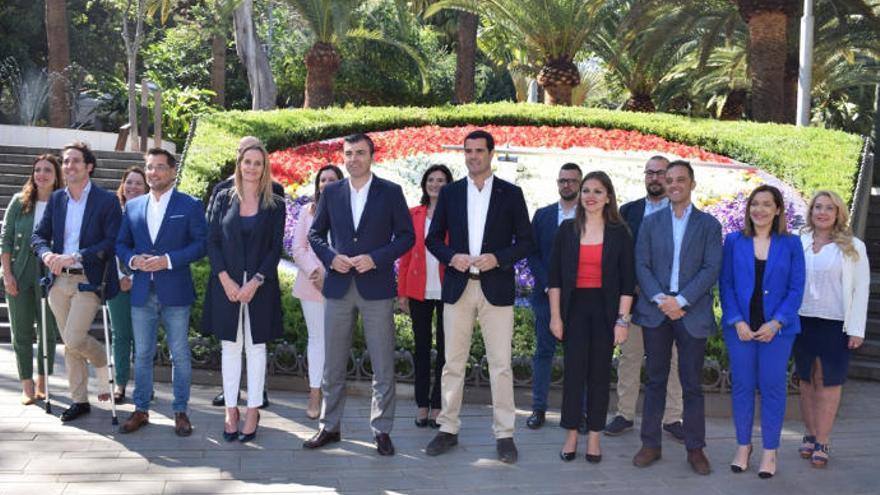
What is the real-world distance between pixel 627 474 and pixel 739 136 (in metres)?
8.99

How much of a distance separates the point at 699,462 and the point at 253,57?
17730mm

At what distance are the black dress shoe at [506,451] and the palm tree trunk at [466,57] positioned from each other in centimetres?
1952

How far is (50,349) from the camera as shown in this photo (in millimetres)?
7469

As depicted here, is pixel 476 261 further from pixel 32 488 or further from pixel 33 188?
pixel 33 188

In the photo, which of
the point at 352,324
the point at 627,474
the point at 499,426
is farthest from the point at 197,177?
the point at 627,474

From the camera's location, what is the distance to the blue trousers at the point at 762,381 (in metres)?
6.23

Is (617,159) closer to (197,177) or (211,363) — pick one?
(197,177)

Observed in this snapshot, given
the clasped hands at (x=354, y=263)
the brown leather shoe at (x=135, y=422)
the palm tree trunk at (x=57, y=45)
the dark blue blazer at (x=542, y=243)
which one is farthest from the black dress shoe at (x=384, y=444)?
the palm tree trunk at (x=57, y=45)

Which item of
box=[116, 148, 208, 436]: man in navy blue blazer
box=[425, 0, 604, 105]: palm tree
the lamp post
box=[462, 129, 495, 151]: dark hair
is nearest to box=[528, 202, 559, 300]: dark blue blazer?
box=[462, 129, 495, 151]: dark hair

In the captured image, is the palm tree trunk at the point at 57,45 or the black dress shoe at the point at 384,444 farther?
the palm tree trunk at the point at 57,45

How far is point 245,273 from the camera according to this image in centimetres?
661

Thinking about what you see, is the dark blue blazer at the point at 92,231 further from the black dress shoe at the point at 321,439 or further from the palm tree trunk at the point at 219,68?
the palm tree trunk at the point at 219,68

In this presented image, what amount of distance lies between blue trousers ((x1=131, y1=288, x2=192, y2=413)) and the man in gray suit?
305cm

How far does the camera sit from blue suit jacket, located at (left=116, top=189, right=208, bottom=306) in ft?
22.1
